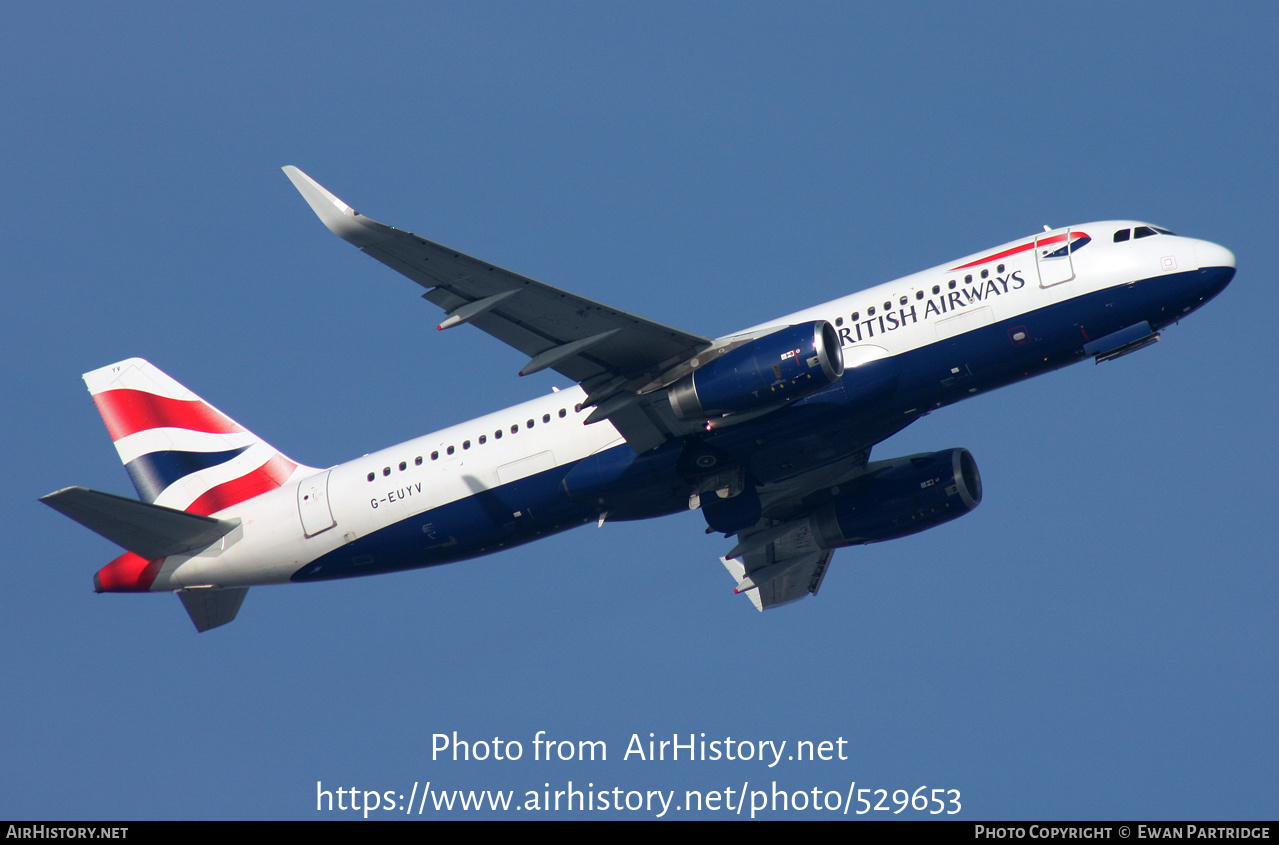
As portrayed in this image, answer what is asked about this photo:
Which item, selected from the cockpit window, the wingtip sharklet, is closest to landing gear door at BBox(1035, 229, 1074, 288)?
the cockpit window

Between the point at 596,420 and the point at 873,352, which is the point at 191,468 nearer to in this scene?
the point at 596,420

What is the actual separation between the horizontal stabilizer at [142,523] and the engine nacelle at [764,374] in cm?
1615

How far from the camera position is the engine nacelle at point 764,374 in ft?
121

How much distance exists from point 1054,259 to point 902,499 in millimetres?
10005

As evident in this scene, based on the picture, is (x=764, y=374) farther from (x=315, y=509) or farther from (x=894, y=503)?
(x=315, y=509)

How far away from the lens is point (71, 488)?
1533 inches

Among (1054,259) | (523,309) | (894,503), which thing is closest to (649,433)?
(523,309)

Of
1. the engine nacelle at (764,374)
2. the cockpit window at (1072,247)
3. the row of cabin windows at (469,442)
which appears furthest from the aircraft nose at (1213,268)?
the row of cabin windows at (469,442)

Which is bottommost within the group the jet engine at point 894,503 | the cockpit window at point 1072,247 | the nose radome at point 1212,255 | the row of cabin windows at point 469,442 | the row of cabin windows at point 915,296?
the jet engine at point 894,503

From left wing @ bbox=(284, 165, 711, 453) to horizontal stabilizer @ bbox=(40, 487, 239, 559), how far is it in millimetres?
12666

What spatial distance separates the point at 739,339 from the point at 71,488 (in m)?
18.8

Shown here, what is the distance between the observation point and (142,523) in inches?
1693

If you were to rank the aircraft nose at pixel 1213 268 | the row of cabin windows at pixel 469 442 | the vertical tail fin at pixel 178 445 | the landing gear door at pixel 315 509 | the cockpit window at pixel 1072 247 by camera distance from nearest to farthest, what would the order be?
the aircraft nose at pixel 1213 268 < the cockpit window at pixel 1072 247 < the row of cabin windows at pixel 469 442 < the landing gear door at pixel 315 509 < the vertical tail fin at pixel 178 445

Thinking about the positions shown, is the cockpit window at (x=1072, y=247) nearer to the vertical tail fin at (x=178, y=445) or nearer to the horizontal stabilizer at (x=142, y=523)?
the vertical tail fin at (x=178, y=445)
